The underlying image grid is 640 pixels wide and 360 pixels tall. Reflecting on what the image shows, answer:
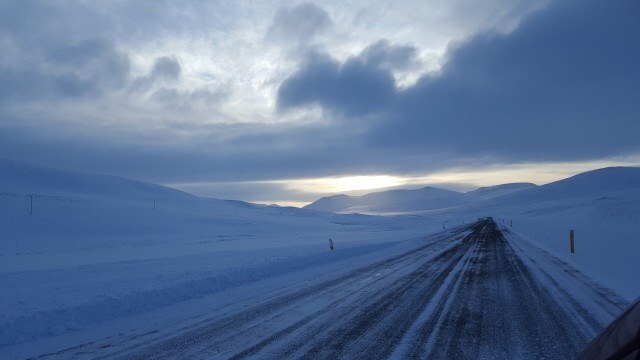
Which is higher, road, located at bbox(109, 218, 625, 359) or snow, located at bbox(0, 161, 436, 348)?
road, located at bbox(109, 218, 625, 359)

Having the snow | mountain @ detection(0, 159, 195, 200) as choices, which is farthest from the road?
mountain @ detection(0, 159, 195, 200)

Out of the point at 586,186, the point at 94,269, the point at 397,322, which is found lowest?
the point at 94,269

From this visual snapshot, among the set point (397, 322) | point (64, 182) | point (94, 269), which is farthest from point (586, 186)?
point (397, 322)

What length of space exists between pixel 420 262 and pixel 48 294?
39.0 ft

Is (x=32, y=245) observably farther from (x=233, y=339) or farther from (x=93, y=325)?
(x=233, y=339)

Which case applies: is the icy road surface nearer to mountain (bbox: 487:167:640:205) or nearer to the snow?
the snow

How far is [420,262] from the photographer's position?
1485 centimetres

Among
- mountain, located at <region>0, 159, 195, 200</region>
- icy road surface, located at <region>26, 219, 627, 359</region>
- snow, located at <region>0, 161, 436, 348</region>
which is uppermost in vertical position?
mountain, located at <region>0, 159, 195, 200</region>

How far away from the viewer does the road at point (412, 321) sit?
225 inches

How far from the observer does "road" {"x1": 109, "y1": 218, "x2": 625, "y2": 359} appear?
18.7ft

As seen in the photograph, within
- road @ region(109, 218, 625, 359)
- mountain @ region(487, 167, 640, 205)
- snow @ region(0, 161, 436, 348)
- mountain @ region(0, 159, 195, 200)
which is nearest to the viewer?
road @ region(109, 218, 625, 359)

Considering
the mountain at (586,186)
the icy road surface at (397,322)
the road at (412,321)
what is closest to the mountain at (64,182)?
the icy road surface at (397,322)

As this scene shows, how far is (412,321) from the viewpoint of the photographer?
277 inches

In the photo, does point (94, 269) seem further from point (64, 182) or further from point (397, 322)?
point (64, 182)
